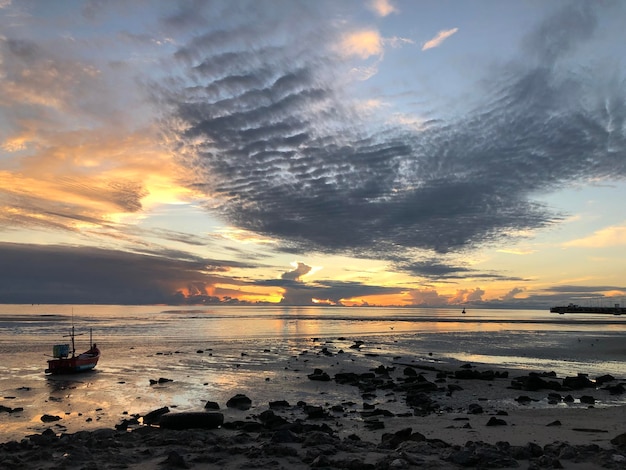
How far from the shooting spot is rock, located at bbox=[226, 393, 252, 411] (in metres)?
24.7

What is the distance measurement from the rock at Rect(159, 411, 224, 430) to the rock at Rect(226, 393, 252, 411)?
4.84m

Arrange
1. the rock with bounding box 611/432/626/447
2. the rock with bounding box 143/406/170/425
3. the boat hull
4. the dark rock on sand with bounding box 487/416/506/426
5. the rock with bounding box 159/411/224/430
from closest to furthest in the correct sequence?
→ the rock with bounding box 611/432/626/447 → the rock with bounding box 159/411/224/430 → the dark rock on sand with bounding box 487/416/506/426 → the rock with bounding box 143/406/170/425 → the boat hull

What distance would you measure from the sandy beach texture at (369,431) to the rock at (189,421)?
0.04 metres

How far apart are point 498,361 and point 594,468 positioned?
36.3 metres

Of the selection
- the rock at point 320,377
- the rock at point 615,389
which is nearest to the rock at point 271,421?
the rock at point 320,377

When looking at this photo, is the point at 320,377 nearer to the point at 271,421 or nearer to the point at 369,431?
the point at 271,421

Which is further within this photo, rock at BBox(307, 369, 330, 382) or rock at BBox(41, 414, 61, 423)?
rock at BBox(307, 369, 330, 382)

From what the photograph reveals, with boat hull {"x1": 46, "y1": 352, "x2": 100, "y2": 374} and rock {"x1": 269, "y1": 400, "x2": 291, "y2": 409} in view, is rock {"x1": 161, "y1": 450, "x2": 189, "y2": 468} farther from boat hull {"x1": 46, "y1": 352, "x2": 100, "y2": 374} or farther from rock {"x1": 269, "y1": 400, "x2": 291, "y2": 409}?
boat hull {"x1": 46, "y1": 352, "x2": 100, "y2": 374}

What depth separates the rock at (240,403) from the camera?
24741 mm

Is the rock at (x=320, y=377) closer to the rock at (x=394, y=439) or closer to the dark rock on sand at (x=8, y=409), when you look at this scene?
the rock at (x=394, y=439)

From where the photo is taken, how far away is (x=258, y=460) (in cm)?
1415

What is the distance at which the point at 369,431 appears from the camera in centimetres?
1939

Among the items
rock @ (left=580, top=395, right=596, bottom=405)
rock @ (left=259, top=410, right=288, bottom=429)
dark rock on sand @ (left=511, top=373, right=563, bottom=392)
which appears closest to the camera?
rock @ (left=259, top=410, right=288, bottom=429)

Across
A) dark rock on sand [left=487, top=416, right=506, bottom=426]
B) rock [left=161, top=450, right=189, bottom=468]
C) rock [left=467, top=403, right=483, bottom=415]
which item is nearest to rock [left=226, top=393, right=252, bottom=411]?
rock [left=161, top=450, right=189, bottom=468]
